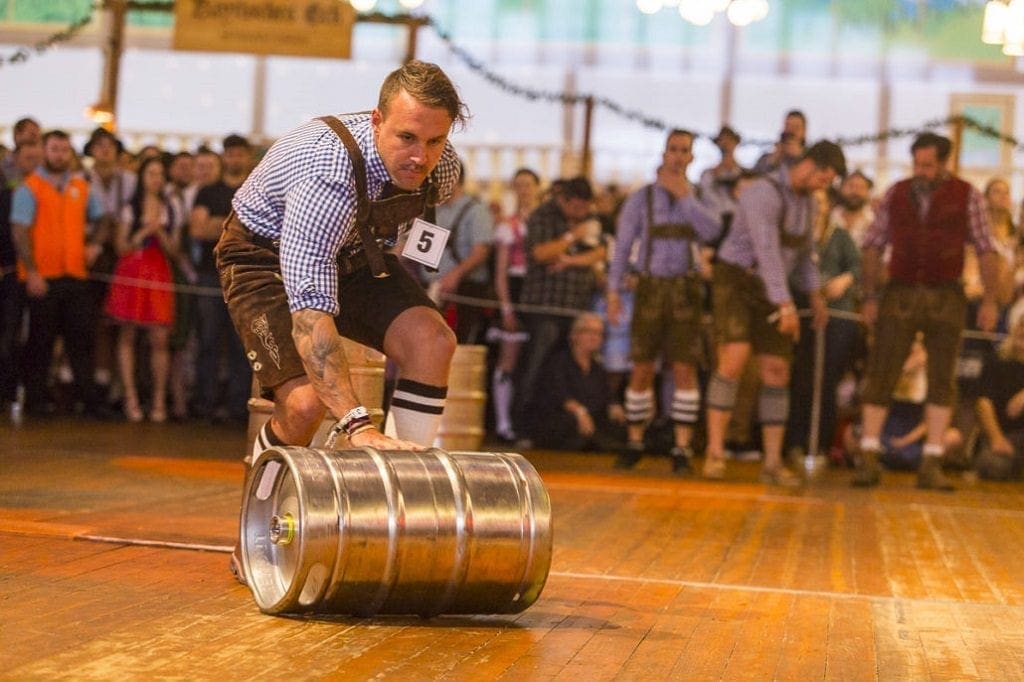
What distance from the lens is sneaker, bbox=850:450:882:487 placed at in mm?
9750

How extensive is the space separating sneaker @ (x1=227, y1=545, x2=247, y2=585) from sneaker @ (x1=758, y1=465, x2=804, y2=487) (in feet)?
16.5

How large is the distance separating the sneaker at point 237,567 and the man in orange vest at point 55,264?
6.61 m

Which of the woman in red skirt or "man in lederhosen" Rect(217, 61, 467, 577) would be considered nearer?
"man in lederhosen" Rect(217, 61, 467, 577)

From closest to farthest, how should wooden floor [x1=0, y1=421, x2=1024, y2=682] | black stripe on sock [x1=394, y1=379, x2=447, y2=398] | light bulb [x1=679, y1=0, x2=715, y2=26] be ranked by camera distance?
A: 1. wooden floor [x1=0, y1=421, x2=1024, y2=682]
2. black stripe on sock [x1=394, y1=379, x2=447, y2=398]
3. light bulb [x1=679, y1=0, x2=715, y2=26]

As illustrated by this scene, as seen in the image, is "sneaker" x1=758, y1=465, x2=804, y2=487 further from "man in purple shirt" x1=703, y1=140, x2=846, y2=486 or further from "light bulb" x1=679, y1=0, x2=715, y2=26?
"light bulb" x1=679, y1=0, x2=715, y2=26

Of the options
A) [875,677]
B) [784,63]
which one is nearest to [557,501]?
[875,677]

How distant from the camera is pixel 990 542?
7227 millimetres

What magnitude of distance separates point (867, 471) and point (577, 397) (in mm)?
2281

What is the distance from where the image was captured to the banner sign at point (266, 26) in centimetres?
1291

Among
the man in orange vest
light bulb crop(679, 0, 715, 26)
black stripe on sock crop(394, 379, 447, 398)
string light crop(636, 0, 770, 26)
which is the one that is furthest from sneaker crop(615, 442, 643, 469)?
light bulb crop(679, 0, 715, 26)

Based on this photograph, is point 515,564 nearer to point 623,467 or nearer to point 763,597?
point 763,597

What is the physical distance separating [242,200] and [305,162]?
42 cm

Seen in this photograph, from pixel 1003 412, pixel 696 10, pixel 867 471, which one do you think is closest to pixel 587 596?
pixel 867 471

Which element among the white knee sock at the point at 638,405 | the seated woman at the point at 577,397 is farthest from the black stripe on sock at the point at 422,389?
the seated woman at the point at 577,397
